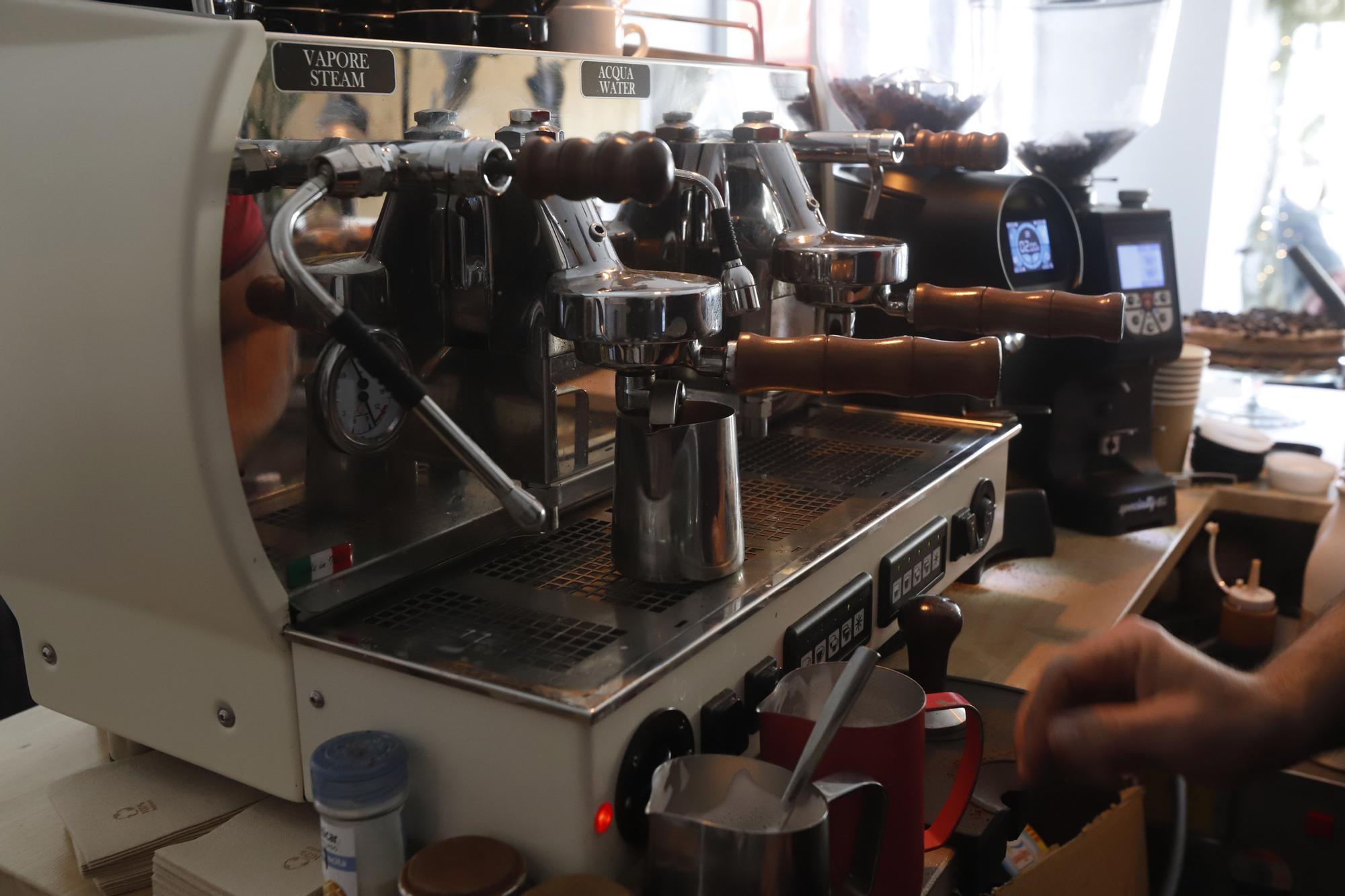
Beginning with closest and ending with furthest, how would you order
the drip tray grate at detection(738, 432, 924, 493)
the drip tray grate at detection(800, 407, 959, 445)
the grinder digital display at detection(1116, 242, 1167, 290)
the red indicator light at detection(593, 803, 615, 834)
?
the red indicator light at detection(593, 803, 615, 834)
the drip tray grate at detection(738, 432, 924, 493)
the drip tray grate at detection(800, 407, 959, 445)
the grinder digital display at detection(1116, 242, 1167, 290)

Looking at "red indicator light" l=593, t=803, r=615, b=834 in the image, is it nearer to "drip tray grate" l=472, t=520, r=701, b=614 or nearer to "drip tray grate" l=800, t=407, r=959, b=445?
"drip tray grate" l=472, t=520, r=701, b=614

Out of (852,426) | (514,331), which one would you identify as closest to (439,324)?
(514,331)

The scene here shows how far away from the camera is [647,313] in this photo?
709mm

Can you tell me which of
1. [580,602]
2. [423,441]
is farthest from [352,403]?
[580,602]

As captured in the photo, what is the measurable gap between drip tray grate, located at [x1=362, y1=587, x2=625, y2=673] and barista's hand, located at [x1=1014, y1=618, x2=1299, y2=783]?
0.84 ft

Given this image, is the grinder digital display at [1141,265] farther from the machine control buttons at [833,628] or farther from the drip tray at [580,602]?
the machine control buttons at [833,628]

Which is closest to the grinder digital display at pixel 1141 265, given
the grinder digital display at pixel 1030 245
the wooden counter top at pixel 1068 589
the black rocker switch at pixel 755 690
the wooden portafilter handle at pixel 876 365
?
the grinder digital display at pixel 1030 245

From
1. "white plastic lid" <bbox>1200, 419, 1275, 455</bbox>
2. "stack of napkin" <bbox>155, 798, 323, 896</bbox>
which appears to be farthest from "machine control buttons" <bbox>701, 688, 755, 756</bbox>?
"white plastic lid" <bbox>1200, 419, 1275, 455</bbox>

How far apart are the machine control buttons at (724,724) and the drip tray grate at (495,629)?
2.9 inches

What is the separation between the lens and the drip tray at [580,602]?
68cm

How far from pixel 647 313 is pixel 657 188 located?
11cm

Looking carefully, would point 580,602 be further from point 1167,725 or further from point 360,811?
point 1167,725

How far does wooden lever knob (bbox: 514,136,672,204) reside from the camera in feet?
2.01

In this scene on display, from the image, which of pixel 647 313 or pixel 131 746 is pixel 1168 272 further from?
pixel 131 746
